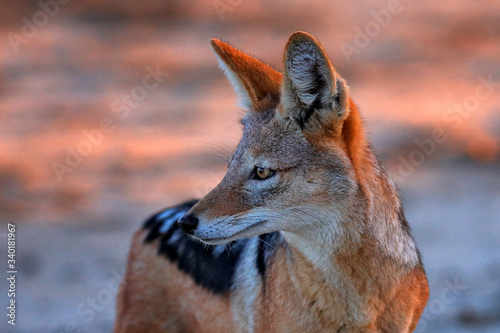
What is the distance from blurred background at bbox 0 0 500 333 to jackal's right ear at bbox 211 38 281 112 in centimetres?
394

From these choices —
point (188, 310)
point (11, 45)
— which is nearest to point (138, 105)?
point (11, 45)

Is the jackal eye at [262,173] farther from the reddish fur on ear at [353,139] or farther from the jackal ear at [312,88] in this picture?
the reddish fur on ear at [353,139]

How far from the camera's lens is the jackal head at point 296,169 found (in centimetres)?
447

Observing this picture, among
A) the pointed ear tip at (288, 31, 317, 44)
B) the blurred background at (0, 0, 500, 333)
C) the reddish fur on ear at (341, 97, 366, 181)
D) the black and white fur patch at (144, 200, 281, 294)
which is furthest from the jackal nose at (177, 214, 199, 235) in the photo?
the blurred background at (0, 0, 500, 333)

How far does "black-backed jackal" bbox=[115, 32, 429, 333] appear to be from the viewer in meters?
4.50

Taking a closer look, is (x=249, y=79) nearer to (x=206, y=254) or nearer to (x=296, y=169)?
(x=296, y=169)

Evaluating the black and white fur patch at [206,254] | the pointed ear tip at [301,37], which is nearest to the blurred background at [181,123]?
the black and white fur patch at [206,254]

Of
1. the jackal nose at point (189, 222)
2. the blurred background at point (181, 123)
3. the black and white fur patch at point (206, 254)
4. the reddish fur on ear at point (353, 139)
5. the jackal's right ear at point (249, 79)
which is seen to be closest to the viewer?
the jackal nose at point (189, 222)

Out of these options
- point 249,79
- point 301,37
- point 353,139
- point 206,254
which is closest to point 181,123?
point 206,254

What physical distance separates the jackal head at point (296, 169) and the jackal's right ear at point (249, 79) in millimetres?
362

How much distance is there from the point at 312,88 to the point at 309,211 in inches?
30.2

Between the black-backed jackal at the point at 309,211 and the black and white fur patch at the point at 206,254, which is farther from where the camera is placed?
the black and white fur patch at the point at 206,254

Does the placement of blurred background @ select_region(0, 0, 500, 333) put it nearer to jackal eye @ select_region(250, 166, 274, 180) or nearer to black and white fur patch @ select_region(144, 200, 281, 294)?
black and white fur patch @ select_region(144, 200, 281, 294)

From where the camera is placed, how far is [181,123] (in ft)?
45.5
